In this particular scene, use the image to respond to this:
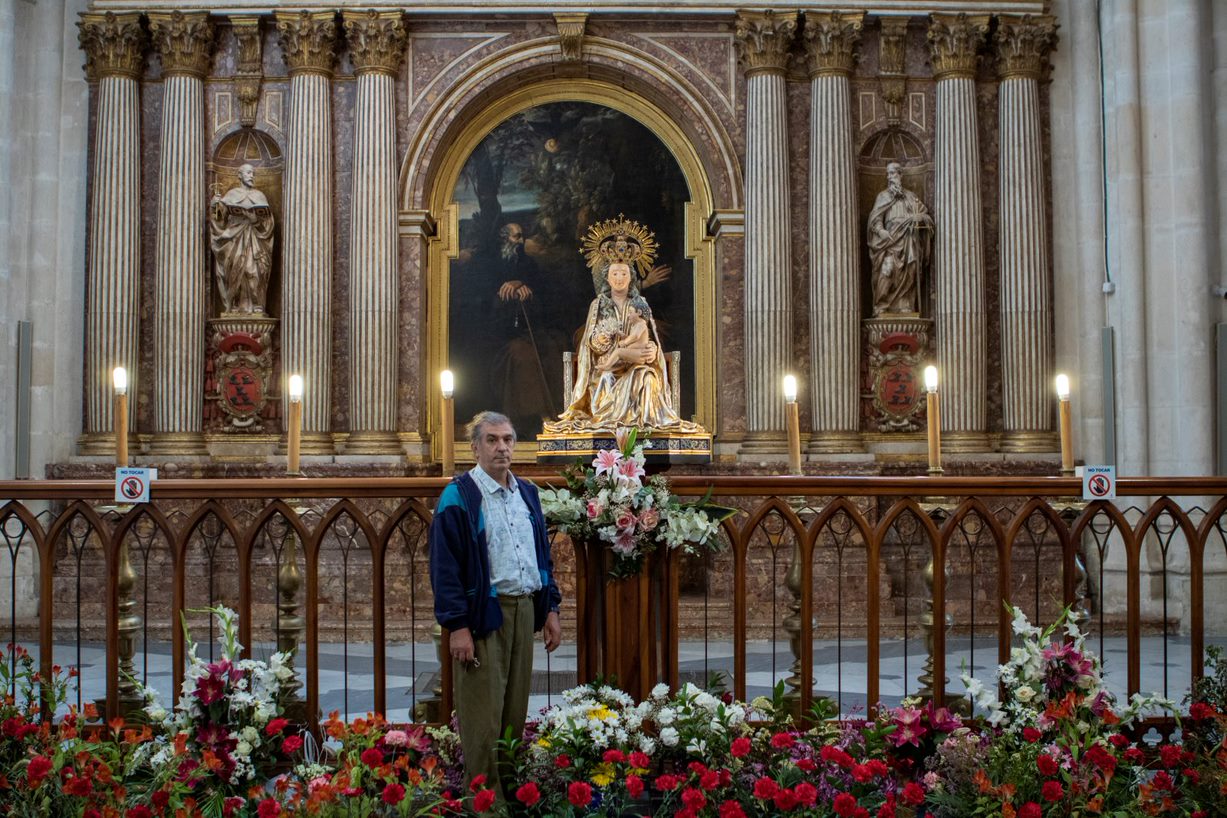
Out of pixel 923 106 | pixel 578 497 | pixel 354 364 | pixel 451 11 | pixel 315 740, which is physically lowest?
pixel 315 740

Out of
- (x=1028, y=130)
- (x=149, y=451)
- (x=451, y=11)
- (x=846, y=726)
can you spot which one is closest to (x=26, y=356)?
(x=149, y=451)

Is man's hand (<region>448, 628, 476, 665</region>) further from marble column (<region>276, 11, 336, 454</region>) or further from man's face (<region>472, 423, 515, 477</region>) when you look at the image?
marble column (<region>276, 11, 336, 454</region>)

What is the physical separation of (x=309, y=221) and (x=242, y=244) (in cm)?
83

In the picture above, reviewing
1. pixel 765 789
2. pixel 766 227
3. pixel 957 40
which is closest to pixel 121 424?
pixel 765 789

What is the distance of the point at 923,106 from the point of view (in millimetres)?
13789

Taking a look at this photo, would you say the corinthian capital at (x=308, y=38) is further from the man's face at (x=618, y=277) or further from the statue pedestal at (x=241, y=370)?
the man's face at (x=618, y=277)

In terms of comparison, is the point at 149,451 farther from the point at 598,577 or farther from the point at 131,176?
the point at 598,577

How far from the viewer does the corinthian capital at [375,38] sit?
13.4m

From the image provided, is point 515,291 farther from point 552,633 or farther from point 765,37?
point 552,633

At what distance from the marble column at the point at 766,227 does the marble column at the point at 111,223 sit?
6845mm

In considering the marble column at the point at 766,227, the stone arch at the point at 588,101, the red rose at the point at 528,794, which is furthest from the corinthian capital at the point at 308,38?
the red rose at the point at 528,794

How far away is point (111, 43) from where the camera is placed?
13234mm

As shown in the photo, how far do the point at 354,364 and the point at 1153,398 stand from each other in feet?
28.0

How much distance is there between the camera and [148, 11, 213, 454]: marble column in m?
13.2
